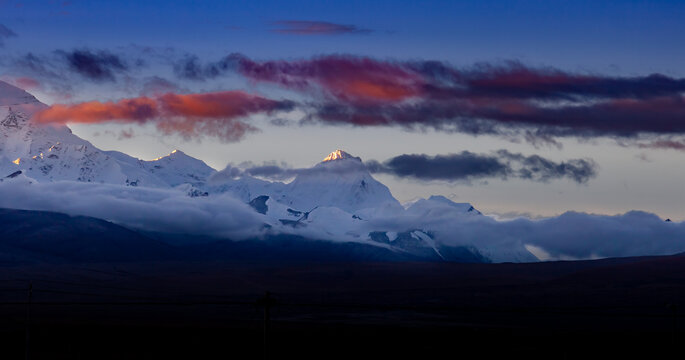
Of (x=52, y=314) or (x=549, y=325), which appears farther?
(x=52, y=314)

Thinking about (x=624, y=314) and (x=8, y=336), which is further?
(x=624, y=314)

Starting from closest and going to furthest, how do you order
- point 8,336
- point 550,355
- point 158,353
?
point 550,355
point 158,353
point 8,336

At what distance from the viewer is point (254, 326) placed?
490ft

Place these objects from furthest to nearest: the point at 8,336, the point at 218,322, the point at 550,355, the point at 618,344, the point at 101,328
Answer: the point at 218,322, the point at 101,328, the point at 8,336, the point at 618,344, the point at 550,355

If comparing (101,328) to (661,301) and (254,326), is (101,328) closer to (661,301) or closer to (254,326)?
(254,326)

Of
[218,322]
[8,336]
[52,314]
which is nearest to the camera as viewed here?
[8,336]

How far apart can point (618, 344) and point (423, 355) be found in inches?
1028

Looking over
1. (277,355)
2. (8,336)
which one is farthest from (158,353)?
(8,336)

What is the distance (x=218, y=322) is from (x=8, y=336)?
4830cm

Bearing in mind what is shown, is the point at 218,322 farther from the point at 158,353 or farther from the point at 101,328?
the point at 158,353

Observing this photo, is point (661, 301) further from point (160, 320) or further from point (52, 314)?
point (52, 314)

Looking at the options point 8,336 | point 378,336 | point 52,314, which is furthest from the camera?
point 52,314

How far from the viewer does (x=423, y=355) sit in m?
97.2

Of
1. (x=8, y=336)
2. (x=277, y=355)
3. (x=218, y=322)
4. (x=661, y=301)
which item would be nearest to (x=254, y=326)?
(x=218, y=322)
